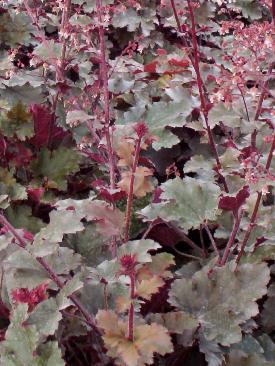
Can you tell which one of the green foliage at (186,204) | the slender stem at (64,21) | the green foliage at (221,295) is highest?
Result: the slender stem at (64,21)

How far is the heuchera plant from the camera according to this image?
1.14 metres

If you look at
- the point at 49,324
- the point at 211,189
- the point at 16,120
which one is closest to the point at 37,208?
the point at 16,120

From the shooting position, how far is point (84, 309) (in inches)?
47.2

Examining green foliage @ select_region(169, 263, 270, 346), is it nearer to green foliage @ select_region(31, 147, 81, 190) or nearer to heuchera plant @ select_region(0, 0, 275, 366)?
heuchera plant @ select_region(0, 0, 275, 366)

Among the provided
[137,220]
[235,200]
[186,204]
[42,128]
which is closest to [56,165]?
[42,128]

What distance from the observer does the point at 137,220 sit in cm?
171

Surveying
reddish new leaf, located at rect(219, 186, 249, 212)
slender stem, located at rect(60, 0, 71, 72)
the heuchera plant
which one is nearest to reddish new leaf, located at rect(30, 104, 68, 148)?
the heuchera plant

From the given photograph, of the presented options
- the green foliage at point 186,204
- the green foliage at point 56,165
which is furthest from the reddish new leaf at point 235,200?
the green foliage at point 56,165

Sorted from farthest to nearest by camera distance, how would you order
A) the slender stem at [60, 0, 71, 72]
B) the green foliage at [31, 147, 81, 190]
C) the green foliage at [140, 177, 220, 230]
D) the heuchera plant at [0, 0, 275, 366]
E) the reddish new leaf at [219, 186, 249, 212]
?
the green foliage at [31, 147, 81, 190] < the slender stem at [60, 0, 71, 72] < the green foliage at [140, 177, 220, 230] < the reddish new leaf at [219, 186, 249, 212] < the heuchera plant at [0, 0, 275, 366]

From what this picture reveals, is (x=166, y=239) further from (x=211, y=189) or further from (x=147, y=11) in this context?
(x=147, y=11)

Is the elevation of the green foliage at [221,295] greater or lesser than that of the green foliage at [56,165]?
greater

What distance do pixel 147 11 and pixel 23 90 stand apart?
1177 mm

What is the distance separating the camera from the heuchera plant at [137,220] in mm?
1145

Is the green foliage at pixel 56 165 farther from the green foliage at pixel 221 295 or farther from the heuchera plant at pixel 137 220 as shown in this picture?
the green foliage at pixel 221 295
